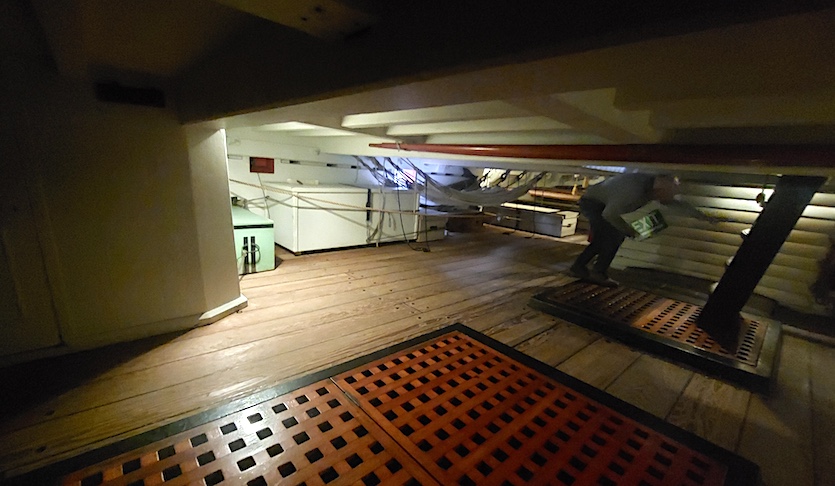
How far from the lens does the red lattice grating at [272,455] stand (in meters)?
0.88

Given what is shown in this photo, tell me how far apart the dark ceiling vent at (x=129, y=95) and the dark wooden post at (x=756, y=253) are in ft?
9.53

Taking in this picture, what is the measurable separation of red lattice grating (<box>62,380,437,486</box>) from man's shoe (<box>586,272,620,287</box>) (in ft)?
7.43

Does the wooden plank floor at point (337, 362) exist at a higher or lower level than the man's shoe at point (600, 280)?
lower

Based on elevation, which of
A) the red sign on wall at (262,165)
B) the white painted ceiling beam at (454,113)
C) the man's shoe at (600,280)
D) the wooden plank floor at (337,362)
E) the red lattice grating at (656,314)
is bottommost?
the wooden plank floor at (337,362)

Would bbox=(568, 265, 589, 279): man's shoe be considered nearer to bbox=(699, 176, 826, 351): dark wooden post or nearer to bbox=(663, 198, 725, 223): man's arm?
bbox=(663, 198, 725, 223): man's arm

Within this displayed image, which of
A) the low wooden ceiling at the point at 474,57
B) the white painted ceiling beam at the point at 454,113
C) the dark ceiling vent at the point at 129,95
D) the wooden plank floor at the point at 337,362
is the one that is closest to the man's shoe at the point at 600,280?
the wooden plank floor at the point at 337,362

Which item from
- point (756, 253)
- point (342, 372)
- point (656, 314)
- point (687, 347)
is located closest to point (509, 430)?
point (342, 372)

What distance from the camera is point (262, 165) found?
323cm

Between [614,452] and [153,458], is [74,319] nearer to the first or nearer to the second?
[153,458]

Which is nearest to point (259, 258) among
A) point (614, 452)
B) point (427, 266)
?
point (427, 266)

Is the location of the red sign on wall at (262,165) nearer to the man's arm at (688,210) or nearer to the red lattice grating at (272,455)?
the red lattice grating at (272,455)

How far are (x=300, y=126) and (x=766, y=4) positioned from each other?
236 cm

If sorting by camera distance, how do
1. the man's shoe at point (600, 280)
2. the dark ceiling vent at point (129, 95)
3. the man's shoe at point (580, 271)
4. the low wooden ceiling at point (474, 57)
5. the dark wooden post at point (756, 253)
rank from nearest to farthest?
the low wooden ceiling at point (474, 57) → the dark ceiling vent at point (129, 95) → the dark wooden post at point (756, 253) → the man's shoe at point (600, 280) → the man's shoe at point (580, 271)

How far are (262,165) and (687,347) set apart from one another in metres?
3.45
